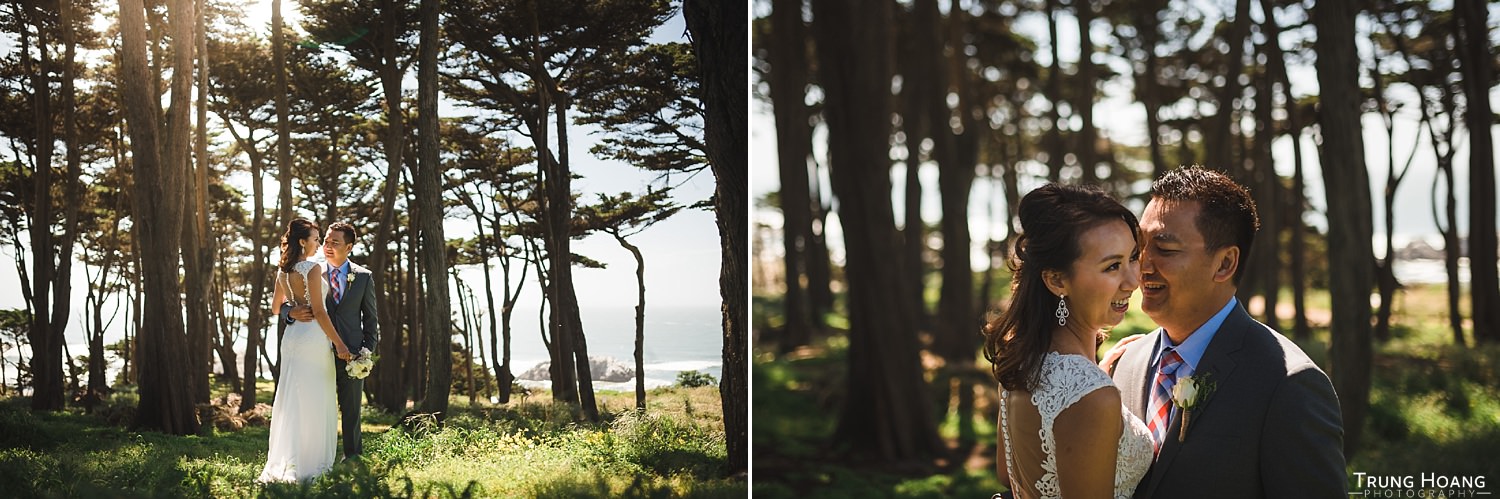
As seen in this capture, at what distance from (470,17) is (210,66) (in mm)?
950

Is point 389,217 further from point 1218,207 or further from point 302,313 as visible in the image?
point 1218,207

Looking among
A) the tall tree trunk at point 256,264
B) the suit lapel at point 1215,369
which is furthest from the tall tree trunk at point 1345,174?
the tall tree trunk at point 256,264

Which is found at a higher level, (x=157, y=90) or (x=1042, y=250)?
(x=157, y=90)

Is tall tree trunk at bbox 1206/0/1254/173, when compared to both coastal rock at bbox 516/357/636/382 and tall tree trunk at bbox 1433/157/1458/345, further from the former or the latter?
coastal rock at bbox 516/357/636/382

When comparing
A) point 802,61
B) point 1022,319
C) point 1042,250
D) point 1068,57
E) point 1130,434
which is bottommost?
point 1130,434

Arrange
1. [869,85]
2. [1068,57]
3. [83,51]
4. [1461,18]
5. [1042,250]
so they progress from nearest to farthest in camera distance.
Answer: [1042,250]
[83,51]
[869,85]
[1461,18]
[1068,57]

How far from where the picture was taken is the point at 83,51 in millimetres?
3426

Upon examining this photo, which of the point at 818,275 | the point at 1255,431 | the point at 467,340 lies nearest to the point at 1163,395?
the point at 1255,431

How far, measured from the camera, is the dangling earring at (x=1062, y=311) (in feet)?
7.09

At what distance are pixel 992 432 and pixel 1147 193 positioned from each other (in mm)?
3132

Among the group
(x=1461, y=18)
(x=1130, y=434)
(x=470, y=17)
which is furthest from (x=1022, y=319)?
(x=1461, y=18)

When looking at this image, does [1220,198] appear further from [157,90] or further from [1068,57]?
[1068,57]

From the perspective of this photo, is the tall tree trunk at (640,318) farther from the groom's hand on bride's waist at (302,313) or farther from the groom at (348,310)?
the groom's hand on bride's waist at (302,313)

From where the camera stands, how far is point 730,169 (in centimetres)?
429
